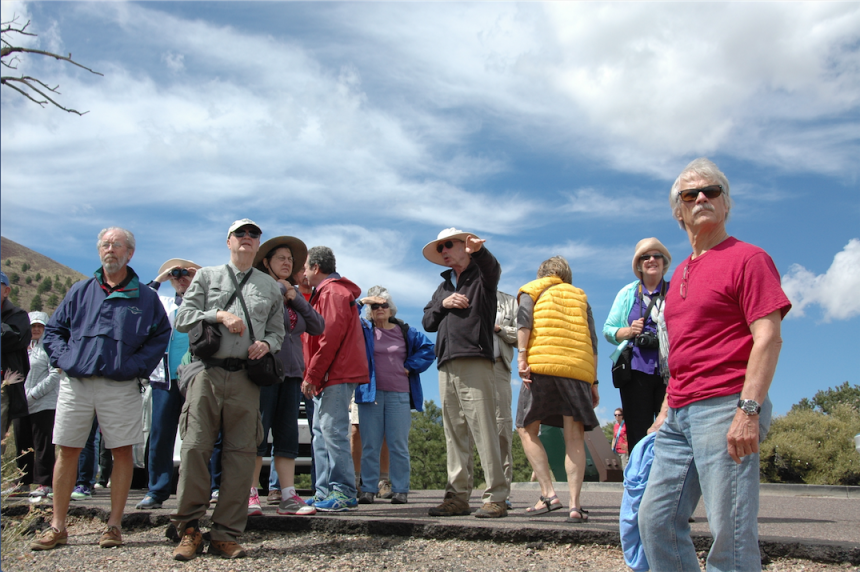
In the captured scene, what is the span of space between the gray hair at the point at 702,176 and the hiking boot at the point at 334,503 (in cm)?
390

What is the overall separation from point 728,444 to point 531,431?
11.2ft

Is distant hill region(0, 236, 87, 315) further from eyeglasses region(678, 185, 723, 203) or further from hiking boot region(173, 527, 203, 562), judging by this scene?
eyeglasses region(678, 185, 723, 203)

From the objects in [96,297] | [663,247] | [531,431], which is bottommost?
[531,431]

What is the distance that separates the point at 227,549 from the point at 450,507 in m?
1.87

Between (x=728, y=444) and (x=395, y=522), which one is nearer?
(x=728, y=444)

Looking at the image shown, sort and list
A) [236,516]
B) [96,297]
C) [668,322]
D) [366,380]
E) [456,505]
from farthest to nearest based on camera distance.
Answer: [366,380]
[456,505]
[96,297]
[236,516]
[668,322]

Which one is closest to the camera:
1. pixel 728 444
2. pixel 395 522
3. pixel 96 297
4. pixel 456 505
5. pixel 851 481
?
pixel 728 444

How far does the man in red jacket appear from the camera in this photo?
19.3 feet

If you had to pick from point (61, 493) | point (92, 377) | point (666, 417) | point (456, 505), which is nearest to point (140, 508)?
point (61, 493)

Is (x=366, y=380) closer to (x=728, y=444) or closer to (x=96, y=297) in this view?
(x=96, y=297)

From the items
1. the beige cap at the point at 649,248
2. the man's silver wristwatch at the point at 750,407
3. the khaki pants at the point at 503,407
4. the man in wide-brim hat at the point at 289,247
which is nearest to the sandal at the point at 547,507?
the khaki pants at the point at 503,407

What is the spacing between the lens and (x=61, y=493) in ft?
16.4

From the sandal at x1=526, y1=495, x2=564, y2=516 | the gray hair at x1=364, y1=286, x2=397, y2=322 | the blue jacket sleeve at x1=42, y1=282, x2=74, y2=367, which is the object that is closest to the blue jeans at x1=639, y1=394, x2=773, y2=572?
the sandal at x1=526, y1=495, x2=564, y2=516

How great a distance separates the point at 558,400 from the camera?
580cm
